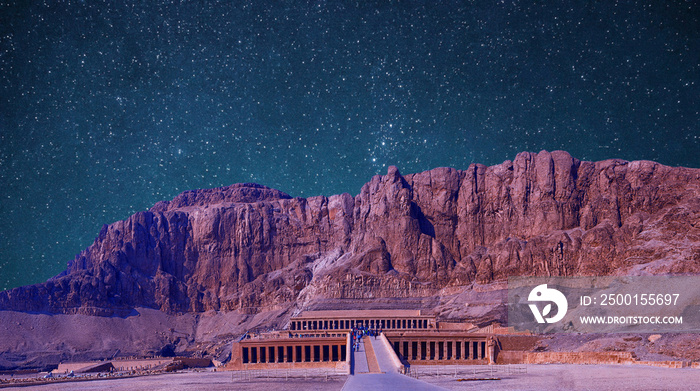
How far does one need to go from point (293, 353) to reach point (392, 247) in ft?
266

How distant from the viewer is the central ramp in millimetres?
37125

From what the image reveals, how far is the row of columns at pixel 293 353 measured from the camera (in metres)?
76.6

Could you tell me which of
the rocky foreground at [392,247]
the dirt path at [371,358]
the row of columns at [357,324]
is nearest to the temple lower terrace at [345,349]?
the dirt path at [371,358]

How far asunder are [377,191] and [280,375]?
110 metres

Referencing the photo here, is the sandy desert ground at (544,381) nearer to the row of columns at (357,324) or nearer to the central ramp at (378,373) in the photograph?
the central ramp at (378,373)

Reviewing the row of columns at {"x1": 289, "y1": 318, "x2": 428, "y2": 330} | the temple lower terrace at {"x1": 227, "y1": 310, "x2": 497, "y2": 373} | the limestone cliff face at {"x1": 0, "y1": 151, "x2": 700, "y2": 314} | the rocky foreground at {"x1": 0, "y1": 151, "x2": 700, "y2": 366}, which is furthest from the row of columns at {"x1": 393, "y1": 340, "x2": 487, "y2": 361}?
the limestone cliff face at {"x1": 0, "y1": 151, "x2": 700, "y2": 314}

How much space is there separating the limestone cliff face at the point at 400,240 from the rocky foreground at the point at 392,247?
0.31 m

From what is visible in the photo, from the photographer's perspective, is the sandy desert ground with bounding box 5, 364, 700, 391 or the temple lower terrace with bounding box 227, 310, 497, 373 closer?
the sandy desert ground with bounding box 5, 364, 700, 391

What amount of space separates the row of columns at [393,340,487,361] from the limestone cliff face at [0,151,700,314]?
4041 cm

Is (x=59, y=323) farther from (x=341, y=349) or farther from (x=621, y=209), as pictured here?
(x=621, y=209)

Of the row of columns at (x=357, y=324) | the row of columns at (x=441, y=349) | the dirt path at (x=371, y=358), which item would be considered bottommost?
the row of columns at (x=441, y=349)

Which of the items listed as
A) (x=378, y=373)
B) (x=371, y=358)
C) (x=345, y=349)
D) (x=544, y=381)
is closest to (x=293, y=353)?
(x=345, y=349)

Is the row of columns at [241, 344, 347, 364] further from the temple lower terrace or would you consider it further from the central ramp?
the central ramp

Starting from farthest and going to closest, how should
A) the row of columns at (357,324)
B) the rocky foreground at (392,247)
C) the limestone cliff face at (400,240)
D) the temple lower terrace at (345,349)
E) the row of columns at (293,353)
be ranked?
the limestone cliff face at (400,240), the rocky foreground at (392,247), the row of columns at (357,324), the row of columns at (293,353), the temple lower terrace at (345,349)
